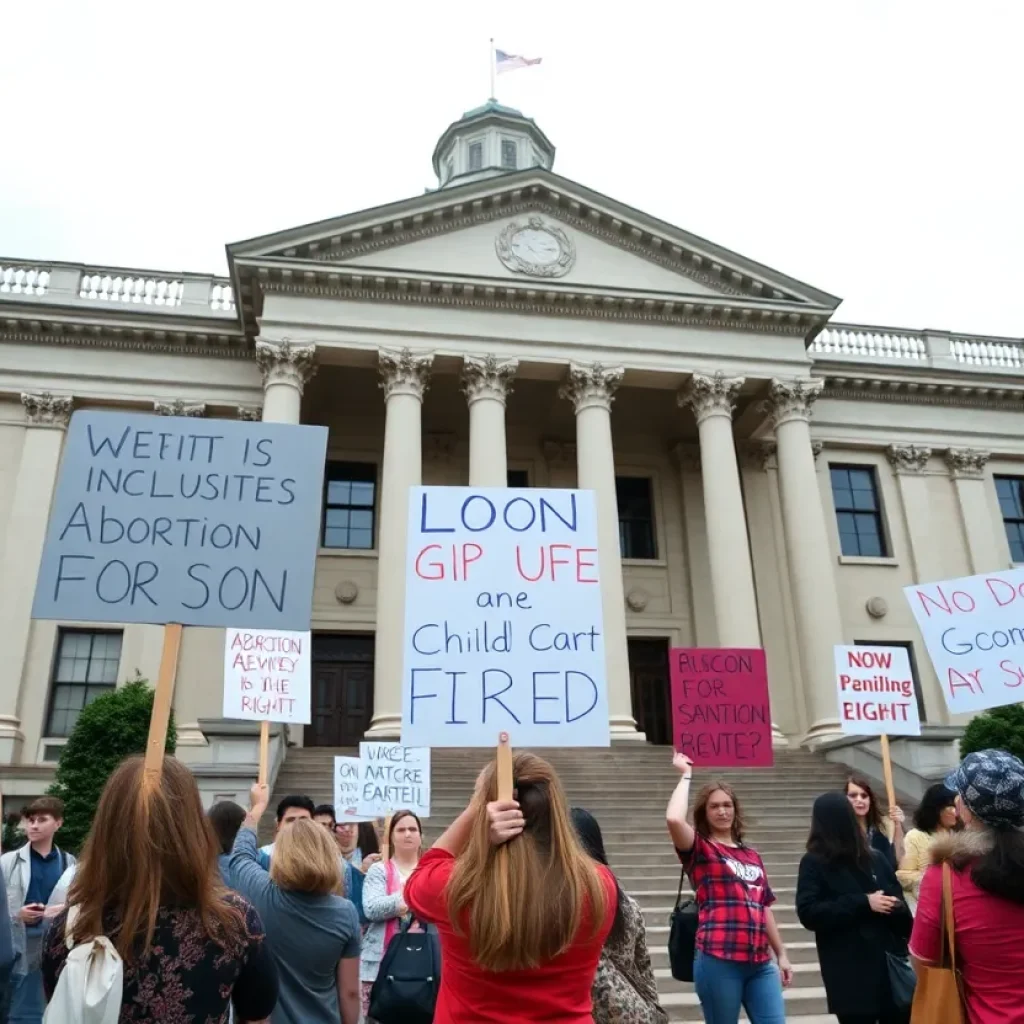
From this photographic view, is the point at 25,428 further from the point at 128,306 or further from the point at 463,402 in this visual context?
the point at 463,402

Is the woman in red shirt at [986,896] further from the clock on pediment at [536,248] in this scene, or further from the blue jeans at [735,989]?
the clock on pediment at [536,248]

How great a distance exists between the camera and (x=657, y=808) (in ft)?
51.3

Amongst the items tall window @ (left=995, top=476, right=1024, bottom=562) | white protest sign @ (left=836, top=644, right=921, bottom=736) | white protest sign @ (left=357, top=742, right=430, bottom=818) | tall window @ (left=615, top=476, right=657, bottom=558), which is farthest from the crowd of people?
tall window @ (left=995, top=476, right=1024, bottom=562)

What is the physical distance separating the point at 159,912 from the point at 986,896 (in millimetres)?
2811

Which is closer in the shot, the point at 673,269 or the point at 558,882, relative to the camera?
the point at 558,882

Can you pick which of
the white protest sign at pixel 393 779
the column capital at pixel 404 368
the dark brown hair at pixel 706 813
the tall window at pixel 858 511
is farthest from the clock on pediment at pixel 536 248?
the dark brown hair at pixel 706 813

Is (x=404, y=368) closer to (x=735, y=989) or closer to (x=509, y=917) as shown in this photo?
(x=735, y=989)

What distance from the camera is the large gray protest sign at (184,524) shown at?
4828 mm

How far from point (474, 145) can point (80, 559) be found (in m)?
39.0

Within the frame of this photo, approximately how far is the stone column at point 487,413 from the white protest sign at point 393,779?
35.4 feet

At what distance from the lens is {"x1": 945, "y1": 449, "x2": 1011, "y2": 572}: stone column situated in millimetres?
25719

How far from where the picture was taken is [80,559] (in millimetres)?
4867

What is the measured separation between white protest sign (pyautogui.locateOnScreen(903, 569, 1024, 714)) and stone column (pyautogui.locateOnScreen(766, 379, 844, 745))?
1246 cm

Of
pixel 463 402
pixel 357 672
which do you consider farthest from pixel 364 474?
pixel 357 672
